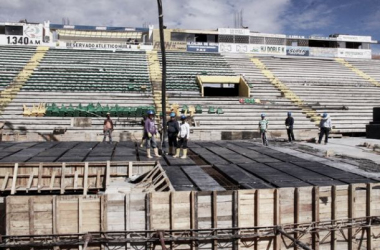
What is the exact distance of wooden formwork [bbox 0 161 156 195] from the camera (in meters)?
10.2

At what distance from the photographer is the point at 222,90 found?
34.8 m

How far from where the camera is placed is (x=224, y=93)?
3475 cm

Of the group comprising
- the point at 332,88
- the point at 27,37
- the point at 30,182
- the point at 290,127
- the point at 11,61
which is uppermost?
the point at 27,37

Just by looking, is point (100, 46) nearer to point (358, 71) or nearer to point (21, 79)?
point (21, 79)

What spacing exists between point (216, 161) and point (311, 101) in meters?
19.3

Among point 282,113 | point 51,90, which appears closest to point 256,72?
point 282,113

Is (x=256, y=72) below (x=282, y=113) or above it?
above

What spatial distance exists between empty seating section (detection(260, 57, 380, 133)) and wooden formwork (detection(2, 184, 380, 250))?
651 inches

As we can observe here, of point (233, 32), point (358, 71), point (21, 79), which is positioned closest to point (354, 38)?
point (358, 71)

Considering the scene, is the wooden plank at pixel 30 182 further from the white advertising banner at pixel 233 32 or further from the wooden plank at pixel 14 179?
the white advertising banner at pixel 233 32

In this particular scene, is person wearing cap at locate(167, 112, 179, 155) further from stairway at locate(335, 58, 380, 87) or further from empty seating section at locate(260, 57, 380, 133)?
stairway at locate(335, 58, 380, 87)

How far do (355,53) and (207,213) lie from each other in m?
41.6

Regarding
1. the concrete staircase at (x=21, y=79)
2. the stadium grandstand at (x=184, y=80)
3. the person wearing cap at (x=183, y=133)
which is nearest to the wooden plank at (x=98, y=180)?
the person wearing cap at (x=183, y=133)

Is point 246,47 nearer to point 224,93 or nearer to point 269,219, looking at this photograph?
point 224,93
